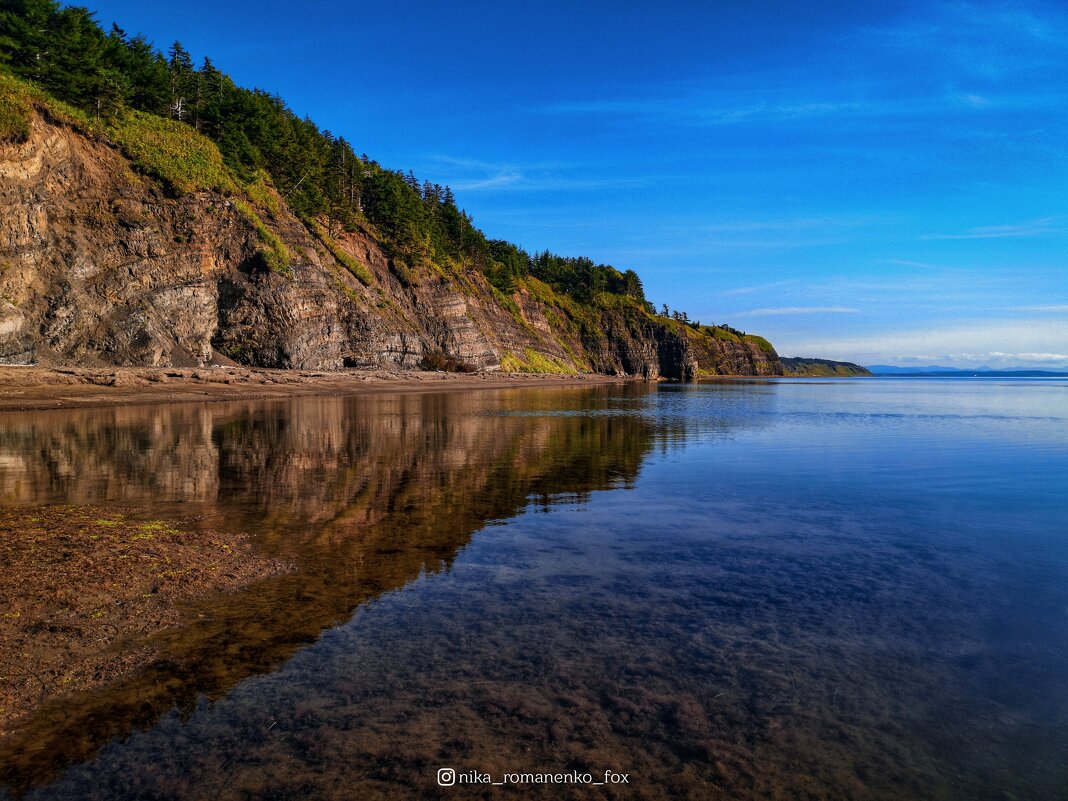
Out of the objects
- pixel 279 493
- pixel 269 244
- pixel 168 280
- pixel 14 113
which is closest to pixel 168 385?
pixel 168 280

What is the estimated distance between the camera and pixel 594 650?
18.7 ft

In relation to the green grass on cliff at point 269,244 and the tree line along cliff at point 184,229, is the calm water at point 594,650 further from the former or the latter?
the green grass on cliff at point 269,244

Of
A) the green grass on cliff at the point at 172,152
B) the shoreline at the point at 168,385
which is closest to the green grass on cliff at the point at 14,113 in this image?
the green grass on cliff at the point at 172,152

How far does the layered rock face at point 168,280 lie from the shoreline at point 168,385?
11.3 feet

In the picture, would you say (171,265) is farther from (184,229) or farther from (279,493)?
(279,493)

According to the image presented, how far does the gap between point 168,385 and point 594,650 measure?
4190cm

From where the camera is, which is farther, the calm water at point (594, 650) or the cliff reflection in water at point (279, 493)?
the cliff reflection in water at point (279, 493)

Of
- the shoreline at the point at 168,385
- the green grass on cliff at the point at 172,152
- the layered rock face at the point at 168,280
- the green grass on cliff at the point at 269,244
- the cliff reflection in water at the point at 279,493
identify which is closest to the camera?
the cliff reflection in water at the point at 279,493

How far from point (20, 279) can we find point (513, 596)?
45673mm

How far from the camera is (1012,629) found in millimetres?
6238

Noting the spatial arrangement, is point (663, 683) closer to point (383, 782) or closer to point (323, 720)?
point (383, 782)

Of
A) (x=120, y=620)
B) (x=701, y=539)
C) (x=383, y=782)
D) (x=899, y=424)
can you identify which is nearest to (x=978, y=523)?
(x=701, y=539)

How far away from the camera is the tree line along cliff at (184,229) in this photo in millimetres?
39938

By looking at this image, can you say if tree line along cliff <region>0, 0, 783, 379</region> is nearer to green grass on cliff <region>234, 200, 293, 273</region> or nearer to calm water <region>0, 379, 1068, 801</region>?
green grass on cliff <region>234, 200, 293, 273</region>
